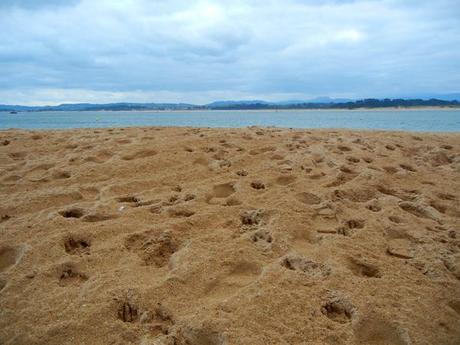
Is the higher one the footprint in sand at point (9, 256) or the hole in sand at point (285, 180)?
the hole in sand at point (285, 180)

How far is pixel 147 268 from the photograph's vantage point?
143 inches

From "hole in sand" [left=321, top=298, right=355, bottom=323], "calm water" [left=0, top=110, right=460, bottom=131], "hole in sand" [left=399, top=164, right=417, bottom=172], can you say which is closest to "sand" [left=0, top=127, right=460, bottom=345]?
"hole in sand" [left=321, top=298, right=355, bottom=323]

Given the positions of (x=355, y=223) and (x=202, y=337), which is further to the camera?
(x=355, y=223)

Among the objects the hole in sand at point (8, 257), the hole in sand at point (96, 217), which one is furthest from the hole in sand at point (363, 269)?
the hole in sand at point (8, 257)

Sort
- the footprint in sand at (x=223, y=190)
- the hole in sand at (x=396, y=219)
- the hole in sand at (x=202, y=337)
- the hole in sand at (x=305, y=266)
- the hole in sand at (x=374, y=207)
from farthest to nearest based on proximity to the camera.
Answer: the footprint in sand at (x=223, y=190) → the hole in sand at (x=374, y=207) → the hole in sand at (x=396, y=219) → the hole in sand at (x=305, y=266) → the hole in sand at (x=202, y=337)

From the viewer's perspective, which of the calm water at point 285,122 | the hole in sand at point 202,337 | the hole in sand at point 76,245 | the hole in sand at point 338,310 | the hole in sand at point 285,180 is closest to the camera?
the hole in sand at point 202,337

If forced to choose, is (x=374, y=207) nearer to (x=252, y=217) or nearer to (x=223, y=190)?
(x=252, y=217)

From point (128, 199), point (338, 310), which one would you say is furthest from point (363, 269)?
point (128, 199)

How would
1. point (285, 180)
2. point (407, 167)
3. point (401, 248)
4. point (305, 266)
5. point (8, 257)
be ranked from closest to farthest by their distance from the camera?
point (305, 266) < point (8, 257) < point (401, 248) < point (285, 180) < point (407, 167)

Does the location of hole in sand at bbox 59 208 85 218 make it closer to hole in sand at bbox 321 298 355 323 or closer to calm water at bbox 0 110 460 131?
hole in sand at bbox 321 298 355 323

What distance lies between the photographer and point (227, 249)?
3.86 m

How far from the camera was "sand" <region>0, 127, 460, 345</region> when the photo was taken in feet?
9.86

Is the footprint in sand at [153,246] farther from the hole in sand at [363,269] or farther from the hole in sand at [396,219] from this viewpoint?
the hole in sand at [396,219]

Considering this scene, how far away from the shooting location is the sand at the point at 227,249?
3004mm
